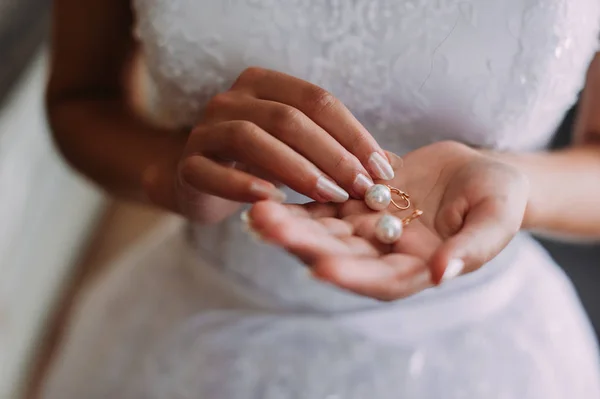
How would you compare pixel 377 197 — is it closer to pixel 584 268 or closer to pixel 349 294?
pixel 349 294

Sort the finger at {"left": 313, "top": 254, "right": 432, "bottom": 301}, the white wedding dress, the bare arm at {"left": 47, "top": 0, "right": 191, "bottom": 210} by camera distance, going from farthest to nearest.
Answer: the bare arm at {"left": 47, "top": 0, "right": 191, "bottom": 210} < the white wedding dress < the finger at {"left": 313, "top": 254, "right": 432, "bottom": 301}

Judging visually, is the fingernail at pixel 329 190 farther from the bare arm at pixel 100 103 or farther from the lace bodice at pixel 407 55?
the bare arm at pixel 100 103

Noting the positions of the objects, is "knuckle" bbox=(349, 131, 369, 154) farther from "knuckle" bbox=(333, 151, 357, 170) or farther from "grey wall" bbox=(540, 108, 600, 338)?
"grey wall" bbox=(540, 108, 600, 338)

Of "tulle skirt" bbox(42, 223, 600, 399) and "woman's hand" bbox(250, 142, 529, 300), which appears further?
"tulle skirt" bbox(42, 223, 600, 399)

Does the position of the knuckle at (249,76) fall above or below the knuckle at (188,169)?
above

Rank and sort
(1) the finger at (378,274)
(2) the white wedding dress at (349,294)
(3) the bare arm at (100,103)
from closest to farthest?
(1) the finger at (378,274)
(2) the white wedding dress at (349,294)
(3) the bare arm at (100,103)

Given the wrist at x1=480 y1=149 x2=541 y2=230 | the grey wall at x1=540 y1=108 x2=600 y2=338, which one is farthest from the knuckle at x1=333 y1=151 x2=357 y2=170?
the grey wall at x1=540 y1=108 x2=600 y2=338

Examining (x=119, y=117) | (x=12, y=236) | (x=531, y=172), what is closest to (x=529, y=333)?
(x=531, y=172)

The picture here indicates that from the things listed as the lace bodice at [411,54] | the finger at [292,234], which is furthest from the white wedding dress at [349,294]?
the finger at [292,234]
